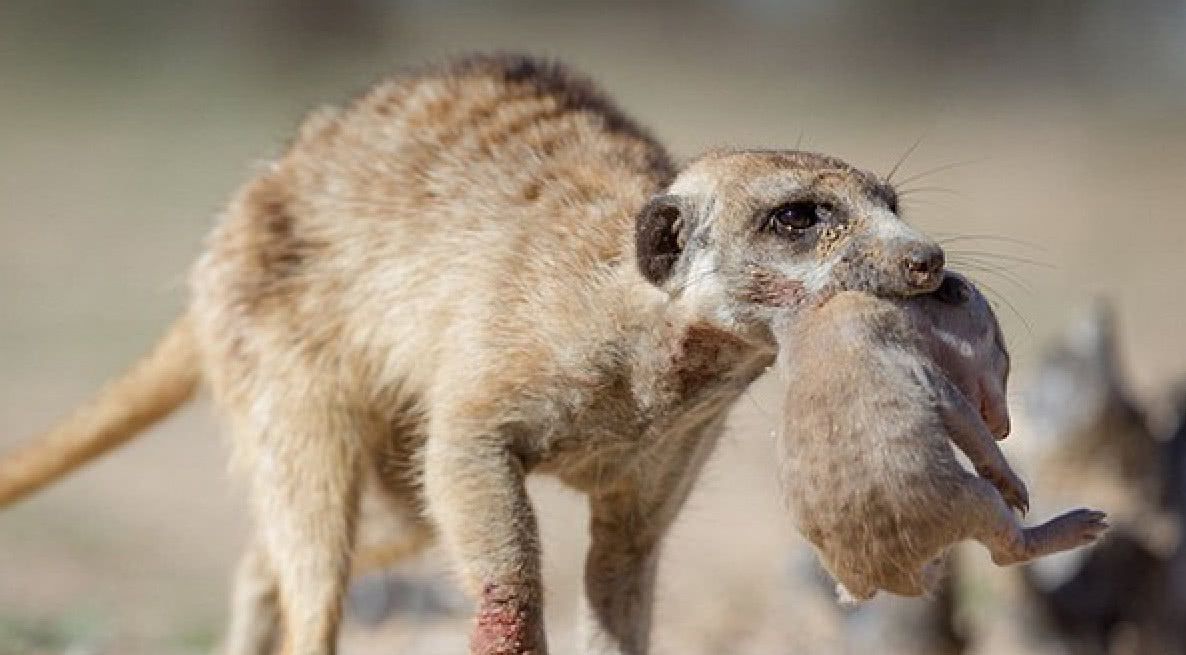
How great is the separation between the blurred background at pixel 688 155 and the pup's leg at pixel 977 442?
938 millimetres

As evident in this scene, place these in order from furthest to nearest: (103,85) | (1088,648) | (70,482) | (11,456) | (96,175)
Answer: (103,85) < (96,175) < (70,482) < (1088,648) < (11,456)

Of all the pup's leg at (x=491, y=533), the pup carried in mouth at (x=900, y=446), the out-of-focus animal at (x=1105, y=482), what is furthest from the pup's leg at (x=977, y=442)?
the out-of-focus animal at (x=1105, y=482)

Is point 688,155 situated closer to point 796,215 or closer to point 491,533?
point 491,533

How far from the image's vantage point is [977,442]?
4562mm

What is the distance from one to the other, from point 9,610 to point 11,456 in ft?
8.64

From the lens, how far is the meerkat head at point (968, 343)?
186 inches

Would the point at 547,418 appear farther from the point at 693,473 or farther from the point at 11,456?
the point at 11,456

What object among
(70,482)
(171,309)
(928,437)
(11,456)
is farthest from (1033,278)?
(928,437)

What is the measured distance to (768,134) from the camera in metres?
21.8

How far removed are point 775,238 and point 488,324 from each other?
1022 mm

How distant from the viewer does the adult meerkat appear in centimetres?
528

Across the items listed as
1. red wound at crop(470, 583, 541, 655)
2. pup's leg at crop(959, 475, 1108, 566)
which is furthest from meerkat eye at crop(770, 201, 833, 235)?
red wound at crop(470, 583, 541, 655)

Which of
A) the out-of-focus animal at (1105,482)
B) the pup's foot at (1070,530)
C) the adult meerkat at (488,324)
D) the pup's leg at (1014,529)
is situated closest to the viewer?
the pup's leg at (1014,529)

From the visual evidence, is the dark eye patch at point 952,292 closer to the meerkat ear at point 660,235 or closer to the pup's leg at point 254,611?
the meerkat ear at point 660,235
